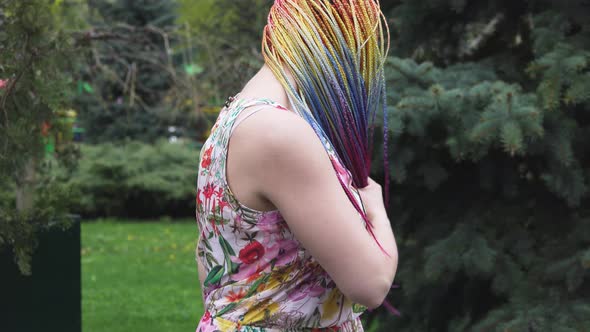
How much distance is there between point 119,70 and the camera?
17984mm

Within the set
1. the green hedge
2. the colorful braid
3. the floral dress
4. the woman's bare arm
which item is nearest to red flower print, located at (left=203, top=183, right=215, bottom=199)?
the floral dress

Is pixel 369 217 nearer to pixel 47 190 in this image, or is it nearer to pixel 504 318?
pixel 504 318

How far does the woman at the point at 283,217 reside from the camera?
1.46m

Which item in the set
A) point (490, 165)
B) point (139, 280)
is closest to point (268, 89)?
point (490, 165)

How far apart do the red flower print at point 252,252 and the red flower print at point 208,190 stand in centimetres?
13

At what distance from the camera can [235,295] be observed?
5.27ft

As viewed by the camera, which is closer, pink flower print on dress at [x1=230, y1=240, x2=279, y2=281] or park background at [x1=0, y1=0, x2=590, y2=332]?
pink flower print on dress at [x1=230, y1=240, x2=279, y2=281]

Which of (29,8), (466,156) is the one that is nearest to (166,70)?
(29,8)

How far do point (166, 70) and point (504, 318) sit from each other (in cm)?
346

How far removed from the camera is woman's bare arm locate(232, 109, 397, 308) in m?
1.44

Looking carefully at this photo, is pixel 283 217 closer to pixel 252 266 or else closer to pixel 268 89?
pixel 252 266

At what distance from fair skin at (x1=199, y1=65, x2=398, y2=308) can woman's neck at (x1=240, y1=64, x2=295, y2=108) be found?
8cm

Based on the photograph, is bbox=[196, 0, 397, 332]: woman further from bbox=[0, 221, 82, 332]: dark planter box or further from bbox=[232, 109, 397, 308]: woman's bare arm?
bbox=[0, 221, 82, 332]: dark planter box

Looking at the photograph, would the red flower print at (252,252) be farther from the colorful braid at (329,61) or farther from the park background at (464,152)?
the park background at (464,152)
